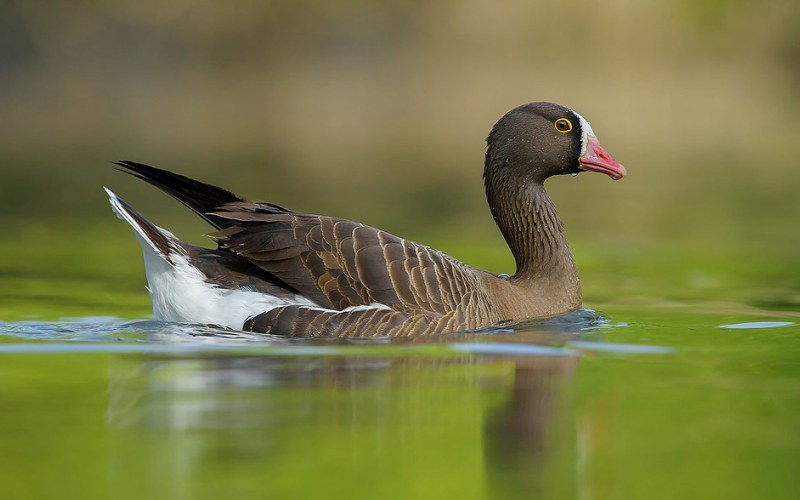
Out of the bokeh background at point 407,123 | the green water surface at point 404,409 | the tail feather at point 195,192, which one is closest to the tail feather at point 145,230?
the tail feather at point 195,192

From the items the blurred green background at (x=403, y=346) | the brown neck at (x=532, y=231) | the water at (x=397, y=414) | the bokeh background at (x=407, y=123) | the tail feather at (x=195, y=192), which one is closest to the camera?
the water at (x=397, y=414)

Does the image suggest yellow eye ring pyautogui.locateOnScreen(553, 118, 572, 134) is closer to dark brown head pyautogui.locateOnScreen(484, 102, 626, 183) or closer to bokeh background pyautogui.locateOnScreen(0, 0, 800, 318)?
dark brown head pyautogui.locateOnScreen(484, 102, 626, 183)

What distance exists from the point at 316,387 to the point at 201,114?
27.6 m

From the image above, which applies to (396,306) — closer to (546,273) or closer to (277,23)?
(546,273)

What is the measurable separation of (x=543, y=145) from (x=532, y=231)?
74 cm

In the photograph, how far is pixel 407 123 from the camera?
116 feet

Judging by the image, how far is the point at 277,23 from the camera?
52281mm

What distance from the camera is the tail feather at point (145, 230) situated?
998 centimetres

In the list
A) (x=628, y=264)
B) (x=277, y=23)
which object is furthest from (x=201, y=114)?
(x=628, y=264)

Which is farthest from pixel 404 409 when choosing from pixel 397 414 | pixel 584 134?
pixel 584 134

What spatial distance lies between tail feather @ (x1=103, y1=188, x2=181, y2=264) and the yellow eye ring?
3.45 meters

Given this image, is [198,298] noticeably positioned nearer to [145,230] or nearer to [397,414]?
[145,230]

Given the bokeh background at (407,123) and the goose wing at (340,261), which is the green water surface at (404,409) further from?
the bokeh background at (407,123)

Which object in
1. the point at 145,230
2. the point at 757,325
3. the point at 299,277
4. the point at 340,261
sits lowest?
the point at 757,325
